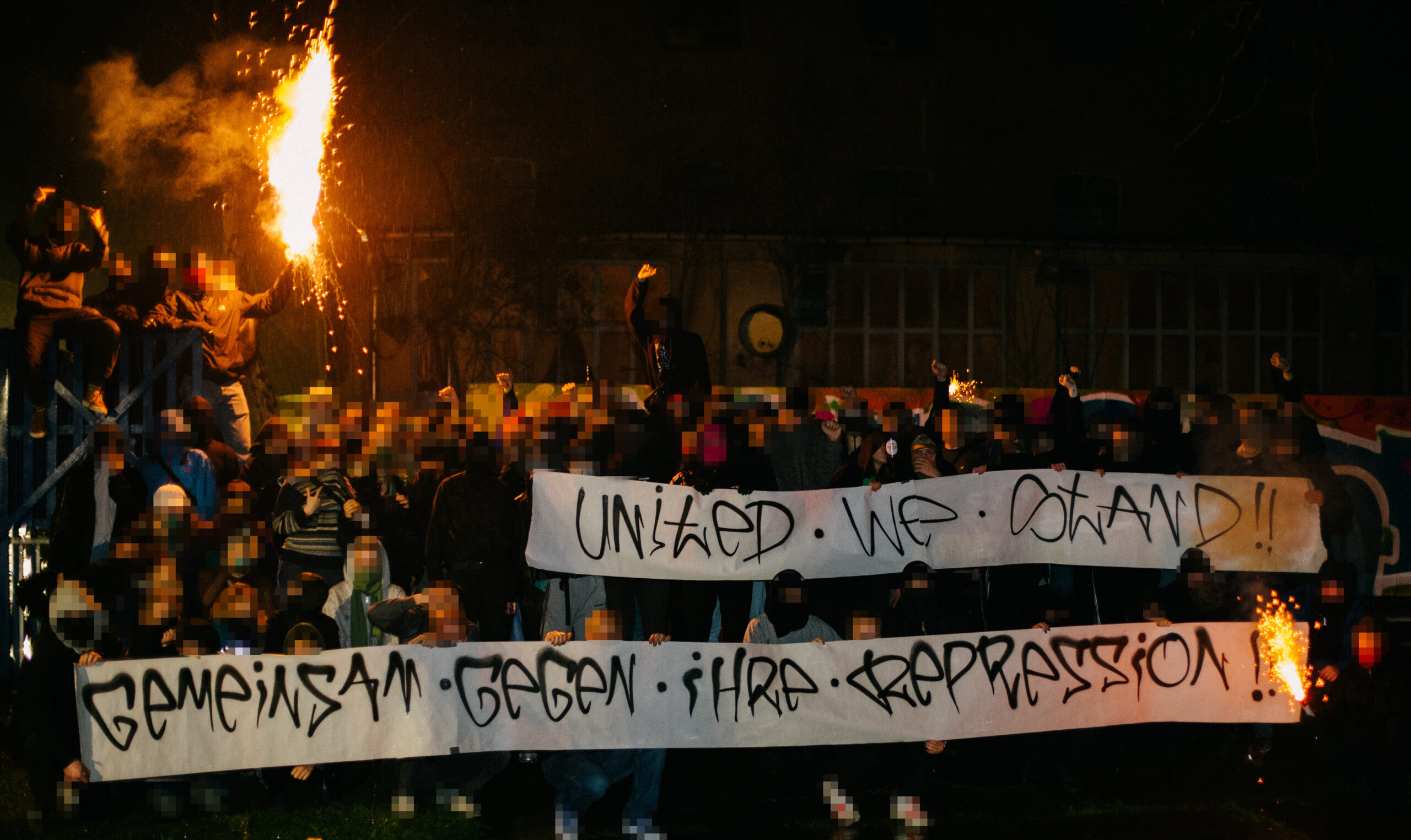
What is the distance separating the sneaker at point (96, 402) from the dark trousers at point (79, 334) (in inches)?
4.2

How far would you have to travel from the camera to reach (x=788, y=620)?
19.0 ft

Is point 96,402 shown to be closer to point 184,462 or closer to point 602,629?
point 184,462

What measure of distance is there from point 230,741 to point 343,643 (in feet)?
3.02

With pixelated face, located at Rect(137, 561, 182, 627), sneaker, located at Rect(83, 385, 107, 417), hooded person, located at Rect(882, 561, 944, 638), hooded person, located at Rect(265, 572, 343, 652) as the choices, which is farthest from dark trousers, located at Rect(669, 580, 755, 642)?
sneaker, located at Rect(83, 385, 107, 417)

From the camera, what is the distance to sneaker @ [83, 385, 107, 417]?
7684 millimetres

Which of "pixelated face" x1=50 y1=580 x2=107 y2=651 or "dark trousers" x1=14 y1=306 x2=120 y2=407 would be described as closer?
"pixelated face" x1=50 y1=580 x2=107 y2=651

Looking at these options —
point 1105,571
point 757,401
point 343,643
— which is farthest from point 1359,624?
point 343,643

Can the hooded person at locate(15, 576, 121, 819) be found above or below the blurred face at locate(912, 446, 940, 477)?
below

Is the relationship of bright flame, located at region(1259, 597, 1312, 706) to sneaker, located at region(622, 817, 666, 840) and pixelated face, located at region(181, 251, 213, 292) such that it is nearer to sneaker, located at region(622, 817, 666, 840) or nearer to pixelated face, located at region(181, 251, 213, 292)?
sneaker, located at region(622, 817, 666, 840)

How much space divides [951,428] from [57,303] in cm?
671

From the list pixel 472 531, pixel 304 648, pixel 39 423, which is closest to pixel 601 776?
pixel 472 531

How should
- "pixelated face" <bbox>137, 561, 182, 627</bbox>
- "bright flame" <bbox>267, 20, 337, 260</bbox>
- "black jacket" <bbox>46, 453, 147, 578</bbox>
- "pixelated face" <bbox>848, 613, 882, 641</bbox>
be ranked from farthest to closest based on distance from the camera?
"bright flame" <bbox>267, 20, 337, 260</bbox>
"black jacket" <bbox>46, 453, 147, 578</bbox>
"pixelated face" <bbox>848, 613, 882, 641</bbox>
"pixelated face" <bbox>137, 561, 182, 627</bbox>

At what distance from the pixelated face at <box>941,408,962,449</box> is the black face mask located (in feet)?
5.50

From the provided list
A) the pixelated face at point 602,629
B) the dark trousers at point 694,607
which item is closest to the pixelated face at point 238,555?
the pixelated face at point 602,629
